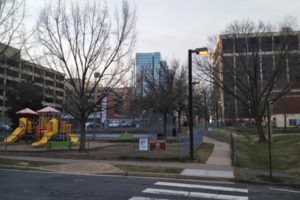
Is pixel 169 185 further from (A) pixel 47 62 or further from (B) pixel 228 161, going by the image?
(A) pixel 47 62

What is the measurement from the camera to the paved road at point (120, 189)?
34.1ft

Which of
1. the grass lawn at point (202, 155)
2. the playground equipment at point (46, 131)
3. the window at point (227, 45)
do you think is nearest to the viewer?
the grass lawn at point (202, 155)

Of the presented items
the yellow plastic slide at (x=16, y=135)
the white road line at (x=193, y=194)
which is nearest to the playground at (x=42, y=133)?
the yellow plastic slide at (x=16, y=135)

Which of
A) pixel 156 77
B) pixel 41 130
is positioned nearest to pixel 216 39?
pixel 156 77

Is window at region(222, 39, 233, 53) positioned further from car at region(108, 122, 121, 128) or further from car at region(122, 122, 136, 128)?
car at region(108, 122, 121, 128)

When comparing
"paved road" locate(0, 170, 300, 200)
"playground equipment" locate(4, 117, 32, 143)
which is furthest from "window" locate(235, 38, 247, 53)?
"paved road" locate(0, 170, 300, 200)

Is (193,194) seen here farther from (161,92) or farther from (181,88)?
(181,88)

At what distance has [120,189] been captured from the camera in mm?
11375

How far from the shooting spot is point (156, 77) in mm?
55812

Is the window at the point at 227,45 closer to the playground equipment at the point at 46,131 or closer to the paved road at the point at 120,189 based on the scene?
the playground equipment at the point at 46,131

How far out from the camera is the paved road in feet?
34.1

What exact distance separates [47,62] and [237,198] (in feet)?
52.0

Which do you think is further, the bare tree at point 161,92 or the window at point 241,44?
the bare tree at point 161,92

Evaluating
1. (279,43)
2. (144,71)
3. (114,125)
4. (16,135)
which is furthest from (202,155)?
(114,125)
